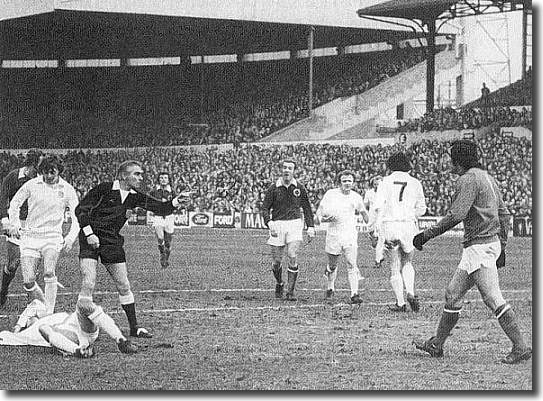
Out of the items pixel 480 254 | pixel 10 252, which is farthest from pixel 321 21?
pixel 10 252

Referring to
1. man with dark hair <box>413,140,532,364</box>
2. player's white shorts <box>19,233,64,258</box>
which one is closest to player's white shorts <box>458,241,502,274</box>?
man with dark hair <box>413,140,532,364</box>

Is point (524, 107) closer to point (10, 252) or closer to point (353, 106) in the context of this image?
point (353, 106)

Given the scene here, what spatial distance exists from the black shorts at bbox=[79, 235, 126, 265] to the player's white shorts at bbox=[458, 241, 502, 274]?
3.15 metres

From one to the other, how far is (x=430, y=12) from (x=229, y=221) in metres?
6.05

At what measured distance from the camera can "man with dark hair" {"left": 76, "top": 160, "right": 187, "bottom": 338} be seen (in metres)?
8.97

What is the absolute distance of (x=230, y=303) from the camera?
38.1 ft

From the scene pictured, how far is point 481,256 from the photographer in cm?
839

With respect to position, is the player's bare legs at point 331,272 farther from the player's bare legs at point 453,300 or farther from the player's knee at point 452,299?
the player's knee at point 452,299

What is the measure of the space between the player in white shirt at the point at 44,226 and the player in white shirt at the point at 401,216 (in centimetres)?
348

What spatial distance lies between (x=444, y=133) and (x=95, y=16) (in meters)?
3.76

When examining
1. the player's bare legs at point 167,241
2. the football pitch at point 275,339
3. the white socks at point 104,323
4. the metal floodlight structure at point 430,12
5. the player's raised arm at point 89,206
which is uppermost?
the metal floodlight structure at point 430,12

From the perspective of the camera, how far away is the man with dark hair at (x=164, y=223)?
9483 millimetres

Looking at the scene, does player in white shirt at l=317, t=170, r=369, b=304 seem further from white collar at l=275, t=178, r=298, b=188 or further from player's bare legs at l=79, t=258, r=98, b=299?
player's bare legs at l=79, t=258, r=98, b=299

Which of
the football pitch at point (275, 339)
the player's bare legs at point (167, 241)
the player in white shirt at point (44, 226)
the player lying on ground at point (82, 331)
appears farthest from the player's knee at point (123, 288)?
the player's bare legs at point (167, 241)
